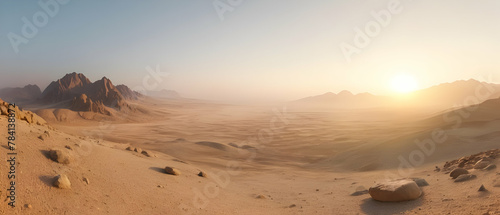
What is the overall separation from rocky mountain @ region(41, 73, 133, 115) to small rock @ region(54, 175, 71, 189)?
47.8 m

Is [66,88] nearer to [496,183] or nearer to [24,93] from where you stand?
[24,93]

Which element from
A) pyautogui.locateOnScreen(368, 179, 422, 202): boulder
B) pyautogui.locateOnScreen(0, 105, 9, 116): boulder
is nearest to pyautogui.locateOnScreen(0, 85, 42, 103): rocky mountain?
pyautogui.locateOnScreen(0, 105, 9, 116): boulder

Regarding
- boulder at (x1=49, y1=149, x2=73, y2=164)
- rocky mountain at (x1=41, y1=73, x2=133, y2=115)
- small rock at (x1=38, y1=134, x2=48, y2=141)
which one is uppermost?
rocky mountain at (x1=41, y1=73, x2=133, y2=115)

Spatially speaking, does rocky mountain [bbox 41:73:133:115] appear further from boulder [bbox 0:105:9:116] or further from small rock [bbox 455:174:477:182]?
small rock [bbox 455:174:477:182]

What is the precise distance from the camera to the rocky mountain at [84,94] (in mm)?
47197

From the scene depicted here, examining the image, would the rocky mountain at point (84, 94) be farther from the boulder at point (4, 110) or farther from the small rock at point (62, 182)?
the small rock at point (62, 182)

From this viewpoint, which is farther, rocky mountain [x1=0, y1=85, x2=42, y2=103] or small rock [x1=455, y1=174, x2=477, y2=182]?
rocky mountain [x1=0, y1=85, x2=42, y2=103]

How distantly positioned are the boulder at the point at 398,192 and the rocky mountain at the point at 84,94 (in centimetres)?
5081

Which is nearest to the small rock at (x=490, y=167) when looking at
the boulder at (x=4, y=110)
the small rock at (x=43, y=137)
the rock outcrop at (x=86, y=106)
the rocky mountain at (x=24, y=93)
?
the small rock at (x=43, y=137)

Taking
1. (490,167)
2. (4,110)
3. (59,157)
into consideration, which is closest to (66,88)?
(4,110)

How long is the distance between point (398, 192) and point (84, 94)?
54187 millimetres

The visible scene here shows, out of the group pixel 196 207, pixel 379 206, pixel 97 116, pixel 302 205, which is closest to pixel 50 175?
pixel 196 207

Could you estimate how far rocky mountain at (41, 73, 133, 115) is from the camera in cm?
4720

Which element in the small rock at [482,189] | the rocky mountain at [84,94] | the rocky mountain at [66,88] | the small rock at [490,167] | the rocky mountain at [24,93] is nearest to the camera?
the small rock at [482,189]
